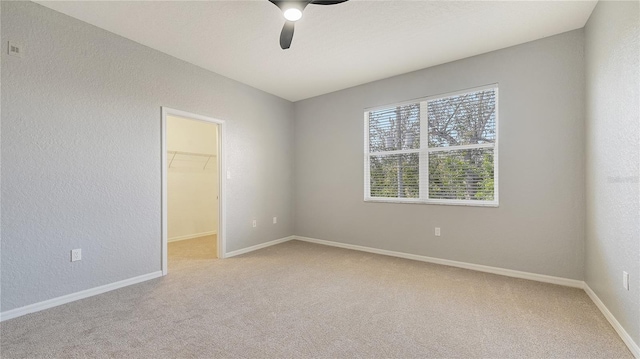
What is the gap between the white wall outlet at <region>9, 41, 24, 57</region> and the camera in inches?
88.2

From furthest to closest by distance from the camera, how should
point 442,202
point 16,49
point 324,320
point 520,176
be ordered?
point 442,202 → point 520,176 → point 16,49 → point 324,320

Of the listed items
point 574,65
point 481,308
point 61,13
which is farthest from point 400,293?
point 61,13

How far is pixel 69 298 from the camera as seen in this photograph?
2512mm

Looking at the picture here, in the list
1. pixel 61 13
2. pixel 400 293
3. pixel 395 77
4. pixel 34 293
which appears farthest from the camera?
pixel 395 77

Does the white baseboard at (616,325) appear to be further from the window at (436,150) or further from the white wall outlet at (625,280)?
the window at (436,150)

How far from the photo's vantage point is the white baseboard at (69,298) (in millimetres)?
2219

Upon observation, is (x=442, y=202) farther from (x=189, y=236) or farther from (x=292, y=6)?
(x=189, y=236)

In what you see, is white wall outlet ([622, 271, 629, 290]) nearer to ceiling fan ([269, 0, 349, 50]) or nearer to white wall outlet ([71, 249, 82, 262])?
ceiling fan ([269, 0, 349, 50])

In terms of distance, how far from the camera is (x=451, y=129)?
11.7 ft

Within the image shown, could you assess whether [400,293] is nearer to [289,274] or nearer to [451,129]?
[289,274]

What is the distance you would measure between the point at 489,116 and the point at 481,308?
2.23 meters

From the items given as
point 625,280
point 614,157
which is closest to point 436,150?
point 614,157

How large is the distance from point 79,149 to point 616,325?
473cm

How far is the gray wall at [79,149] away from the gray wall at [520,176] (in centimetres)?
297
